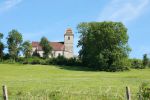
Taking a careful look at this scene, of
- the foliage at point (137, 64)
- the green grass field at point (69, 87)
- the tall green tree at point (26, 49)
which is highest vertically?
the tall green tree at point (26, 49)

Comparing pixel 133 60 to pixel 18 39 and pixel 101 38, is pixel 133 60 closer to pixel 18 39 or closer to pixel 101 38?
pixel 101 38

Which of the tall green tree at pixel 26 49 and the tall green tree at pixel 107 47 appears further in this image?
the tall green tree at pixel 26 49

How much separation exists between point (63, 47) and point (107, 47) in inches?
2301

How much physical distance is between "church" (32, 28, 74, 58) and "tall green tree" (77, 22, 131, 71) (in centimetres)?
4482

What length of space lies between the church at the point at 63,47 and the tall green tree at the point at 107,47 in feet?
147

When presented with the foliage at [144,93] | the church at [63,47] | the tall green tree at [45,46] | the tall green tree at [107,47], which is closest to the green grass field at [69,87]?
the foliage at [144,93]

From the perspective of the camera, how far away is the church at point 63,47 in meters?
153

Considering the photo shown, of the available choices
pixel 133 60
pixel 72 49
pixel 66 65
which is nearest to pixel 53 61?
pixel 66 65

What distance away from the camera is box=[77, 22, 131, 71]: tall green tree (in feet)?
328

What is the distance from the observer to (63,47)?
16138cm

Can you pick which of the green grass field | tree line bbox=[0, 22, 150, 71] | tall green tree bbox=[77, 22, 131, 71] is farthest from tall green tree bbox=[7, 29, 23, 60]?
the green grass field

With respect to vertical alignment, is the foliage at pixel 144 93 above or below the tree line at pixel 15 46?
below

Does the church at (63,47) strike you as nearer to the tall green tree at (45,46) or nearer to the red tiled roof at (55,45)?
the red tiled roof at (55,45)

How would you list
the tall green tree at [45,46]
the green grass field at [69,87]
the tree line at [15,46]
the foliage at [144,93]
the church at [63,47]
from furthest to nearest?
the church at [63,47], the tall green tree at [45,46], the tree line at [15,46], the green grass field at [69,87], the foliage at [144,93]
